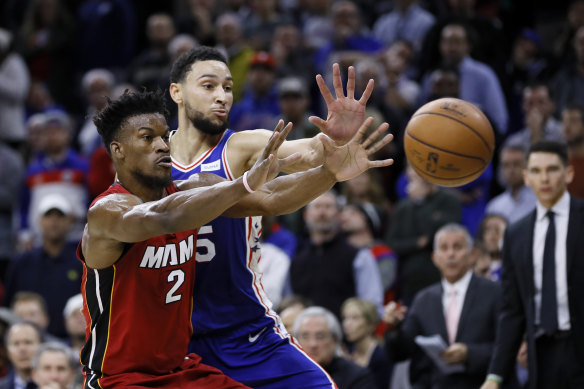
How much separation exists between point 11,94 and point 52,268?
3.28 m

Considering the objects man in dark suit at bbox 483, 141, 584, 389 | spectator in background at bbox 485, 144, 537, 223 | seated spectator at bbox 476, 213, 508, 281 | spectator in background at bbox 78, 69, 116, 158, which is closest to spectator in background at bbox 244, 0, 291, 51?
spectator in background at bbox 78, 69, 116, 158

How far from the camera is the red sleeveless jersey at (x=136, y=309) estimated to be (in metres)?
4.72

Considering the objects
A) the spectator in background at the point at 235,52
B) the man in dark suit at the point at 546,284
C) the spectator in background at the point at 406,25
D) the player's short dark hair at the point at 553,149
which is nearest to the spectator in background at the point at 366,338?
the man in dark suit at the point at 546,284

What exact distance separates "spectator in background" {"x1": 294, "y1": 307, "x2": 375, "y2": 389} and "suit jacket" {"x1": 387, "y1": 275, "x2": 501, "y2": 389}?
38cm

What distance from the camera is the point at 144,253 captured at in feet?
15.5

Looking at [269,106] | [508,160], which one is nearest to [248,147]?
[508,160]

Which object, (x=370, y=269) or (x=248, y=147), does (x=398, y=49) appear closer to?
(x=370, y=269)

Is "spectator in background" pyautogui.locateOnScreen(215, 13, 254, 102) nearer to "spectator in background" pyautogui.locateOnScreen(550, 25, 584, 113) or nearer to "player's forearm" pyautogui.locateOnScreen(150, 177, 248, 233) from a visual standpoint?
"spectator in background" pyautogui.locateOnScreen(550, 25, 584, 113)

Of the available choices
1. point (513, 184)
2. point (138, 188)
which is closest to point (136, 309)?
point (138, 188)

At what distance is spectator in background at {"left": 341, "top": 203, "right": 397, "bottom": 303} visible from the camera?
30.7ft

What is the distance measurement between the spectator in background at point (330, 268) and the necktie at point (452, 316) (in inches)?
52.2

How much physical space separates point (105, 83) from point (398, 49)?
3703 mm

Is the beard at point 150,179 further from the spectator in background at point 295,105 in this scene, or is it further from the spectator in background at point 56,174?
the spectator in background at point 56,174

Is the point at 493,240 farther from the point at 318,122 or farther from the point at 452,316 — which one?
the point at 318,122
